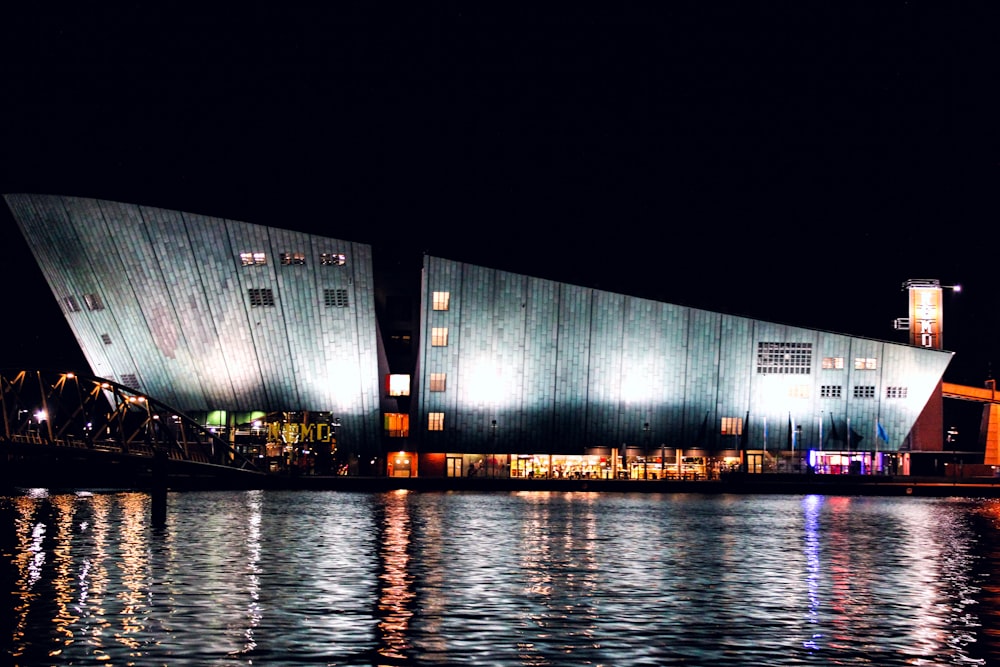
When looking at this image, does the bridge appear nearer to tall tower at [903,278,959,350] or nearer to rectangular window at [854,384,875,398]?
rectangular window at [854,384,875,398]

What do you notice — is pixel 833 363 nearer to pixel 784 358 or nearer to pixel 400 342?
pixel 784 358

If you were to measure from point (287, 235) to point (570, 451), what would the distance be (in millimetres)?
25355

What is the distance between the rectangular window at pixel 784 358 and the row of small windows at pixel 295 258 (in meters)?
30.2

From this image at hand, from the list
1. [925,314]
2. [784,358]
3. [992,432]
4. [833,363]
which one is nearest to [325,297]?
[784,358]

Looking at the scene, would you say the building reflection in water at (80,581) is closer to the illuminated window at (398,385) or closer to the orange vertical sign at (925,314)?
the illuminated window at (398,385)

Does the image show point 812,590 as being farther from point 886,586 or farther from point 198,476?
point 198,476

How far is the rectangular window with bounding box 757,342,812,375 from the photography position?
96188mm

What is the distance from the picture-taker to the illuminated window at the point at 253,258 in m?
92.9

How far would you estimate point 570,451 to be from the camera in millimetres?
97438

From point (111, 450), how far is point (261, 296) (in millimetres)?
25899

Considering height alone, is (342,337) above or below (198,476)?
above

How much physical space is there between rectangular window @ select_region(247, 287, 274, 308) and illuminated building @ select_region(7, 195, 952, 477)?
0.46ft

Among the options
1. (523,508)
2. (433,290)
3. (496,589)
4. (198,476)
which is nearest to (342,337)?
(433,290)

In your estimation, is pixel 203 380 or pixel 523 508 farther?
pixel 203 380
